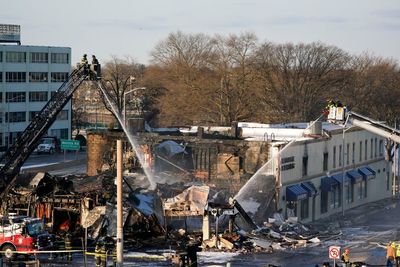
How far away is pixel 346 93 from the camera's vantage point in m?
118

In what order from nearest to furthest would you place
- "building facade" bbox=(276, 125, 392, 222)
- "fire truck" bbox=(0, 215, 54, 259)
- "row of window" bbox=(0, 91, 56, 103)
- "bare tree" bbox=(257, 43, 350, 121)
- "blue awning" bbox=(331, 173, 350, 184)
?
"fire truck" bbox=(0, 215, 54, 259), "building facade" bbox=(276, 125, 392, 222), "blue awning" bbox=(331, 173, 350, 184), "row of window" bbox=(0, 91, 56, 103), "bare tree" bbox=(257, 43, 350, 121)

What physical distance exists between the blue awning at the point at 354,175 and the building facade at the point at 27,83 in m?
46.2

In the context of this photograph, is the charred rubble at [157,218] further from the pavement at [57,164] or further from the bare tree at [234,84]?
the bare tree at [234,84]

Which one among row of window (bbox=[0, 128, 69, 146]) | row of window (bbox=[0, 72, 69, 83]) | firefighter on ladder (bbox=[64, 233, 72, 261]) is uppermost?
Result: row of window (bbox=[0, 72, 69, 83])

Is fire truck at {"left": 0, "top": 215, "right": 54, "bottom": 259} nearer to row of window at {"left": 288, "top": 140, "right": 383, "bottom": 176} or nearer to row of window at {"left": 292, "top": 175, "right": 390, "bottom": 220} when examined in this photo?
row of window at {"left": 288, "top": 140, "right": 383, "bottom": 176}

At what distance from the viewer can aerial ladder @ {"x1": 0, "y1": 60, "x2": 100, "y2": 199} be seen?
45.5m

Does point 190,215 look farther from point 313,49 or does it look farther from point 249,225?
point 313,49


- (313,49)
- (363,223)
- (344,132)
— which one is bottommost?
(363,223)

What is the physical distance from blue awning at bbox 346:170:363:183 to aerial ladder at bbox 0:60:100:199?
25615 mm

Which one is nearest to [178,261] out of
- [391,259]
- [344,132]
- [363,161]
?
[391,259]

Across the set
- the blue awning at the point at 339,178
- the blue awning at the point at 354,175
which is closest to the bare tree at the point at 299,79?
the blue awning at the point at 354,175

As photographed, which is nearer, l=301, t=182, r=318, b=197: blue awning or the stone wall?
l=301, t=182, r=318, b=197: blue awning

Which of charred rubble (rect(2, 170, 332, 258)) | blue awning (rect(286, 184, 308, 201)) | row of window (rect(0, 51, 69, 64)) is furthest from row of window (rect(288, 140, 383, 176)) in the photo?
row of window (rect(0, 51, 69, 64))

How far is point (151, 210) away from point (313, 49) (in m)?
85.0
